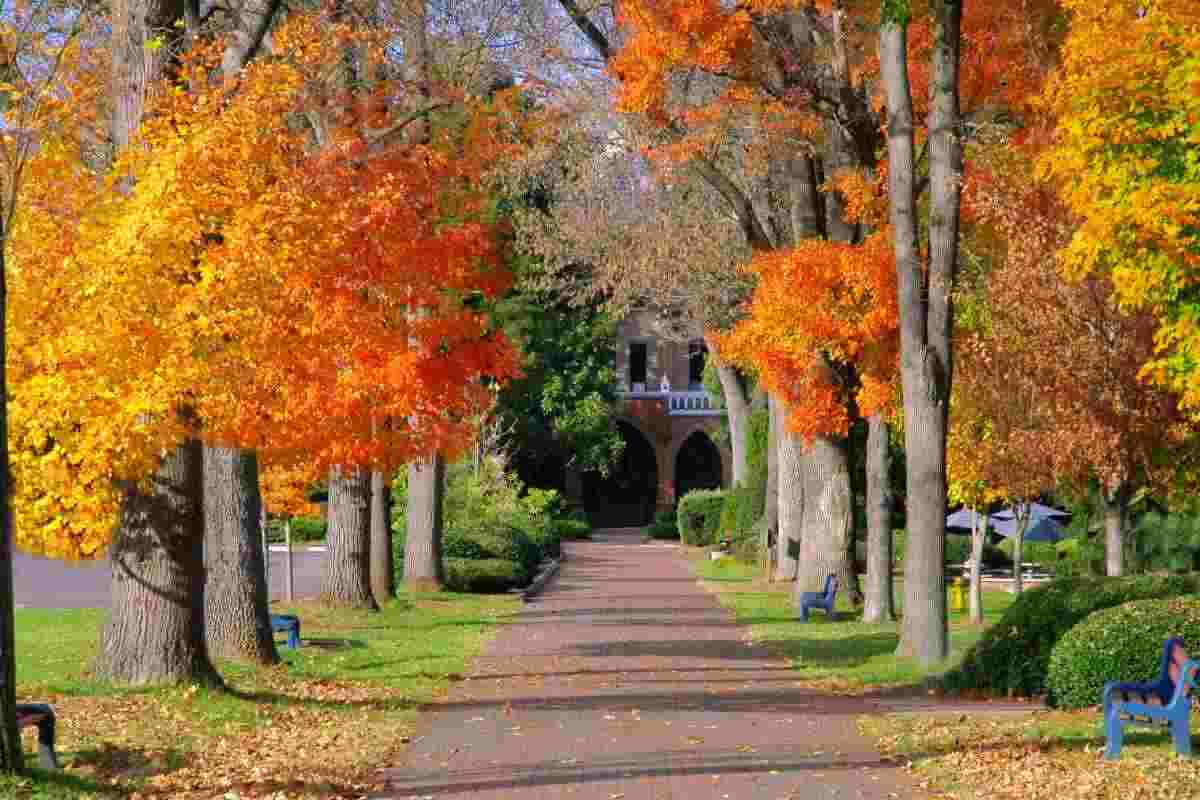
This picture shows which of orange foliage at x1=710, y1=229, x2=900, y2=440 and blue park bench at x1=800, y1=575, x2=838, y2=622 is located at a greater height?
orange foliage at x1=710, y1=229, x2=900, y2=440

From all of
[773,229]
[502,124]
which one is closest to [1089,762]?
[502,124]

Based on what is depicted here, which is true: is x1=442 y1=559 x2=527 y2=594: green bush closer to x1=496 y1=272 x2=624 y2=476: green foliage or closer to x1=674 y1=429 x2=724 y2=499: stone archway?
x1=496 y1=272 x2=624 y2=476: green foliage

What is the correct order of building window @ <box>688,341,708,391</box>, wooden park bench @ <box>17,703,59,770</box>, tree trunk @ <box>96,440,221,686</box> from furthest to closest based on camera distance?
building window @ <box>688,341,708,391</box>
tree trunk @ <box>96,440,221,686</box>
wooden park bench @ <box>17,703,59,770</box>

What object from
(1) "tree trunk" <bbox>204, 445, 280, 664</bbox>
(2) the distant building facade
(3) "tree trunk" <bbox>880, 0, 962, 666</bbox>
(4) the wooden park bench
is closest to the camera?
(4) the wooden park bench

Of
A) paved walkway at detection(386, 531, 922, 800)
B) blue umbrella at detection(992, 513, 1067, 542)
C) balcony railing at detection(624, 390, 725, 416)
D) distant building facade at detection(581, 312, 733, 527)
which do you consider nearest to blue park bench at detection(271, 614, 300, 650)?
paved walkway at detection(386, 531, 922, 800)

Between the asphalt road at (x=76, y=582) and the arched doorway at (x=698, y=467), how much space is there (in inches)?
1113

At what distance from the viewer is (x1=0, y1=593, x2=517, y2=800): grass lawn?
36.1 ft

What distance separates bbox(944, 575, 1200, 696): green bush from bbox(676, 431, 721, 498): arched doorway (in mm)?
59286

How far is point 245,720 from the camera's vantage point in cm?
1412

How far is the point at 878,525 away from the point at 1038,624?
26.7 feet

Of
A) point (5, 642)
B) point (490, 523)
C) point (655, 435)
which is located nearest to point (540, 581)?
point (490, 523)

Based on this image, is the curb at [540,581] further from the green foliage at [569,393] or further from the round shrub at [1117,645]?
the round shrub at [1117,645]

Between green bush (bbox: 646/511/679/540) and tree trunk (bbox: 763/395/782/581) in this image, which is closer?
tree trunk (bbox: 763/395/782/581)

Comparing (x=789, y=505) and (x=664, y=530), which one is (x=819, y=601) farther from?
(x=664, y=530)
